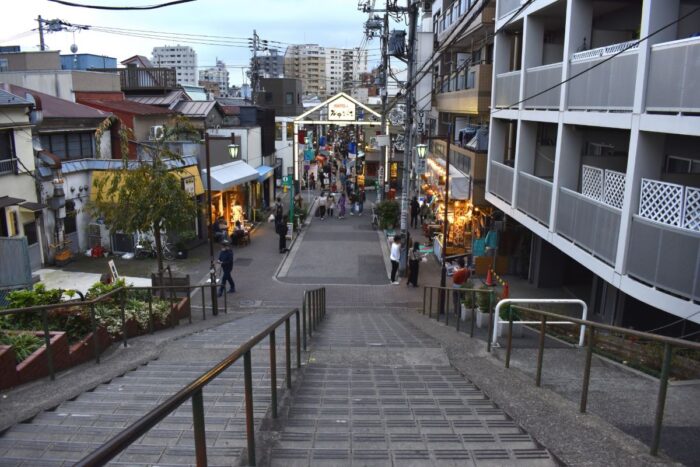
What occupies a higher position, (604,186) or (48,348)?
(604,186)

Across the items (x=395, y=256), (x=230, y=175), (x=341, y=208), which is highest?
(x=230, y=175)

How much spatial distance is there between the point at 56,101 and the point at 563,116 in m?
19.6

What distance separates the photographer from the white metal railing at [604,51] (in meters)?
9.68

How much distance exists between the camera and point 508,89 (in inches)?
681

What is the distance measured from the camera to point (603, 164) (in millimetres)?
12867

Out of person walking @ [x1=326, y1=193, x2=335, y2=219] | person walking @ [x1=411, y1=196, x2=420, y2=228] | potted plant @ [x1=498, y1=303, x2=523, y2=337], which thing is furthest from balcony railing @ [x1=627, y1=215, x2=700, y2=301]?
person walking @ [x1=326, y1=193, x2=335, y2=219]

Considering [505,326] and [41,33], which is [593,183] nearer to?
[505,326]

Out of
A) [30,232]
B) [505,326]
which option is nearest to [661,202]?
[505,326]

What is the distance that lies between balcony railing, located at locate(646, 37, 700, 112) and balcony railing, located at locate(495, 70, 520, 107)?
754 centimetres

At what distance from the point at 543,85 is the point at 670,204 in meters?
6.55

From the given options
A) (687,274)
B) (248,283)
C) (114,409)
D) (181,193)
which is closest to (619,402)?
(687,274)

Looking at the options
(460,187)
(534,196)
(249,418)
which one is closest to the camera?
(249,418)

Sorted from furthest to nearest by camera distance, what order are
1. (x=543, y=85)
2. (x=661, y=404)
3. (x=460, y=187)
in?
(x=460, y=187) < (x=543, y=85) < (x=661, y=404)

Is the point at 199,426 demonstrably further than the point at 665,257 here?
No
